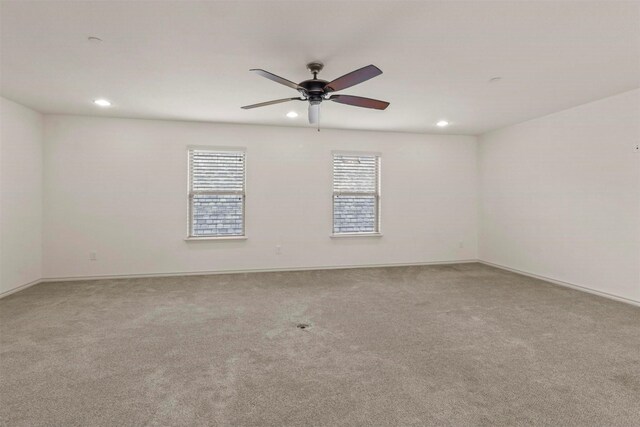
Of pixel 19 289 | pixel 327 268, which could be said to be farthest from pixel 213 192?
pixel 19 289

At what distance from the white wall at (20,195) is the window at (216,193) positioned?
1987mm

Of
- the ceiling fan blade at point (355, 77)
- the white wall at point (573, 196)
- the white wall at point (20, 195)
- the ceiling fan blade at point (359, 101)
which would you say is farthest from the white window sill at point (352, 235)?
the white wall at point (20, 195)

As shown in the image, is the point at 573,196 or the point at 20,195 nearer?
the point at 20,195

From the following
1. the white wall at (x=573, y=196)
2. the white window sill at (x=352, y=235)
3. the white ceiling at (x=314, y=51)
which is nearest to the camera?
the white ceiling at (x=314, y=51)

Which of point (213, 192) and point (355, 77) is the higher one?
point (355, 77)

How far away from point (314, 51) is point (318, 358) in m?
2.42

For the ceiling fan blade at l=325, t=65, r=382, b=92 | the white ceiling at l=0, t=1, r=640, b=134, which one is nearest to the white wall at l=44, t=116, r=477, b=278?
the white ceiling at l=0, t=1, r=640, b=134

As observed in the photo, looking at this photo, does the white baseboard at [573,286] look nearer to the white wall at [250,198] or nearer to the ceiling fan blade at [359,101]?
the white wall at [250,198]

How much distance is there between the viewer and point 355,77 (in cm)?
224

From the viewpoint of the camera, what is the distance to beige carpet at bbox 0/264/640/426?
171 cm

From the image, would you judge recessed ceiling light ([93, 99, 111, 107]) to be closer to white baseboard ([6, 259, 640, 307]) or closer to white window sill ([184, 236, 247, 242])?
white window sill ([184, 236, 247, 242])

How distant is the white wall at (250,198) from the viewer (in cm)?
449

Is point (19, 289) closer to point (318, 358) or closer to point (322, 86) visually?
point (318, 358)

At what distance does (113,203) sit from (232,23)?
12.1ft
